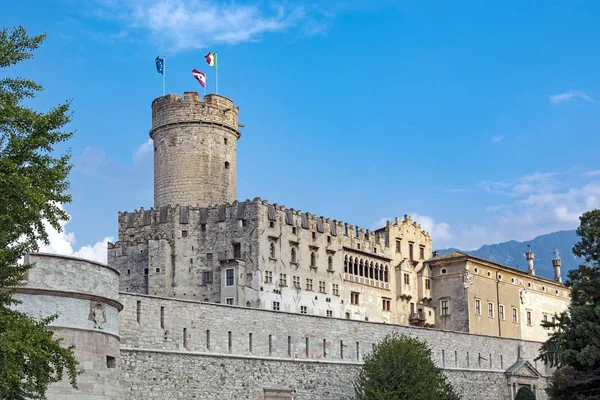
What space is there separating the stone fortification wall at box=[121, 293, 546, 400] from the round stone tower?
21.7 meters

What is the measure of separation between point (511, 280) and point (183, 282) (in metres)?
32.1

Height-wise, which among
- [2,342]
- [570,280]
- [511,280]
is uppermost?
[511,280]

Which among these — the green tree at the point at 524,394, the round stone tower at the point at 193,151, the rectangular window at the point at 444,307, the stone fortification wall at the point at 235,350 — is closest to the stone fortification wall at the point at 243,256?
the round stone tower at the point at 193,151

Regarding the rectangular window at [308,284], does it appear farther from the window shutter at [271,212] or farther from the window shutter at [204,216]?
the window shutter at [204,216]

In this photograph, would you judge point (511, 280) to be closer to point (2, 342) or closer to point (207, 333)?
point (207, 333)

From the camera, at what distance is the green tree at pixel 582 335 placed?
138 feet

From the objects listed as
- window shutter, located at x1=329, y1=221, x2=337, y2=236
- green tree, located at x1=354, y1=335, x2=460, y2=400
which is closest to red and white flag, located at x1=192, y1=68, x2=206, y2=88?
window shutter, located at x1=329, y1=221, x2=337, y2=236

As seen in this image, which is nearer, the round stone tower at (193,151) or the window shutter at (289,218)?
the window shutter at (289,218)

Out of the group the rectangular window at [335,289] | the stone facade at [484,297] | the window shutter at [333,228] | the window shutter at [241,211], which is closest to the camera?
the window shutter at [241,211]

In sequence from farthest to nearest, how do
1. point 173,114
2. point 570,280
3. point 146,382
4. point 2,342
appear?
point 173,114 → point 570,280 → point 146,382 → point 2,342

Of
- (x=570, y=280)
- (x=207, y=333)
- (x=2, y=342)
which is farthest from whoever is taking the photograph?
(x=570, y=280)

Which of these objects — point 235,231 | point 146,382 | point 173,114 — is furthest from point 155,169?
→ point 146,382

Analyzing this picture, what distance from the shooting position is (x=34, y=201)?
19.6 metres

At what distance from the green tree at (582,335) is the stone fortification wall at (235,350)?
10.7m
